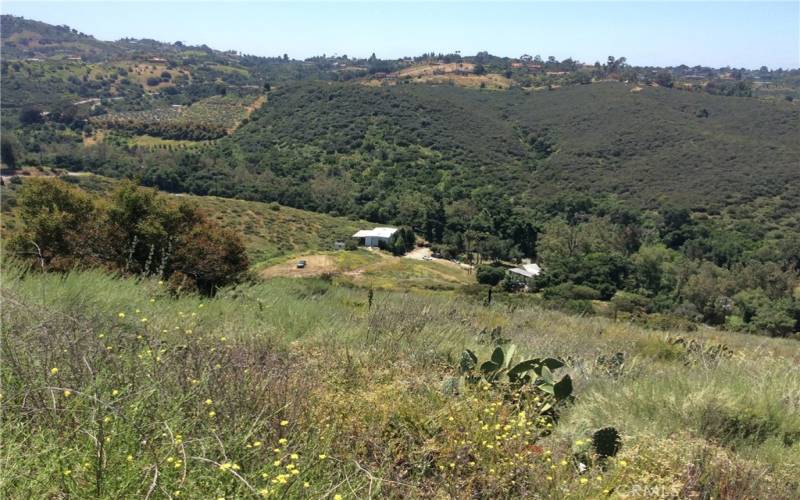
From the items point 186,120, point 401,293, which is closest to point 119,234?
point 401,293

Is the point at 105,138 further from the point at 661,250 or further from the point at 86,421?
the point at 86,421

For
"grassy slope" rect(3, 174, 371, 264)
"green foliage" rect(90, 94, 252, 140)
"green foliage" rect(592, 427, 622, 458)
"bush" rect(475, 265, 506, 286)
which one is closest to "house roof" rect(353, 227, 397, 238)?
"grassy slope" rect(3, 174, 371, 264)

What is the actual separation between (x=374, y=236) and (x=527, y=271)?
15660mm

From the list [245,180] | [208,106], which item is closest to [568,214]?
[245,180]

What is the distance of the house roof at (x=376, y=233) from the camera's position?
5791cm

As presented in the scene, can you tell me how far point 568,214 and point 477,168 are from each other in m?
20.8

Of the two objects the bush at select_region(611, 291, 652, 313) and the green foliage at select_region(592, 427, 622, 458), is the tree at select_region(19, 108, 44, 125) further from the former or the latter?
the green foliage at select_region(592, 427, 622, 458)

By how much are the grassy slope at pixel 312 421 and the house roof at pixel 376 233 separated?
173 ft

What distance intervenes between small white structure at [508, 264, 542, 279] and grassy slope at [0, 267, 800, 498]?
47.2 m

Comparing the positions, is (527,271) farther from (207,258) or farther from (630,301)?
(207,258)

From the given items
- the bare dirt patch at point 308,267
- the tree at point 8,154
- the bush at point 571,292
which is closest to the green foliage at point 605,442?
the bare dirt patch at point 308,267

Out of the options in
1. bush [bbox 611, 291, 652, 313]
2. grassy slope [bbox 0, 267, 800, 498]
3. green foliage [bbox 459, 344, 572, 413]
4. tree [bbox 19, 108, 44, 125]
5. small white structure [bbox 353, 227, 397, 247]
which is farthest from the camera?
tree [bbox 19, 108, 44, 125]

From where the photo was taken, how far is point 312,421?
306cm

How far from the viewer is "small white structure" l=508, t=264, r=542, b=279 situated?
169 ft
